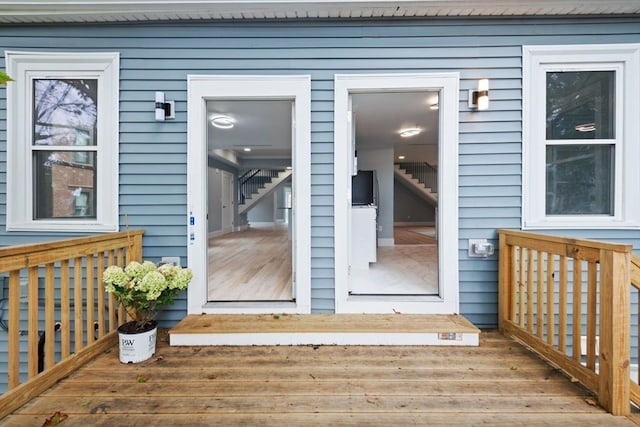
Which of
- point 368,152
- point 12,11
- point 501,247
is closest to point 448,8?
point 501,247

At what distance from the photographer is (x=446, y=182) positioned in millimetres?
2666

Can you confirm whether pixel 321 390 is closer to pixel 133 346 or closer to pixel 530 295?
pixel 133 346

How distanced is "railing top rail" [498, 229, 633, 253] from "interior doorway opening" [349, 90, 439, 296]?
893 millimetres

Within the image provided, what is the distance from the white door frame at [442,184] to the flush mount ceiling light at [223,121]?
3.20m

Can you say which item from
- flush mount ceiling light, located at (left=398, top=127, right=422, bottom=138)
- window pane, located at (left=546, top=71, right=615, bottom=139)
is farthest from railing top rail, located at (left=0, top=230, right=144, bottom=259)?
flush mount ceiling light, located at (left=398, top=127, right=422, bottom=138)

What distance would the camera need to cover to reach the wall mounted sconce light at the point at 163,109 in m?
2.62

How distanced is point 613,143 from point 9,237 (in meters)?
5.59

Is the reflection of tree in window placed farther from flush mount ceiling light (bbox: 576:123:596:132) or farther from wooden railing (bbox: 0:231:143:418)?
flush mount ceiling light (bbox: 576:123:596:132)

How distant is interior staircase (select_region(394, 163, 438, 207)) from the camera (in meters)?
11.4

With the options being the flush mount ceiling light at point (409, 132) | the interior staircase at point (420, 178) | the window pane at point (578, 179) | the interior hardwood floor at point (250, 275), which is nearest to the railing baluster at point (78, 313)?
the interior hardwood floor at point (250, 275)

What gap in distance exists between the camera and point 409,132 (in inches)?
232

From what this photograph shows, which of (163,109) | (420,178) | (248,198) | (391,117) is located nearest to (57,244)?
(163,109)

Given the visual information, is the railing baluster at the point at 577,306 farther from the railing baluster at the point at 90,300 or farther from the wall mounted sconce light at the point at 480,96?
the railing baluster at the point at 90,300

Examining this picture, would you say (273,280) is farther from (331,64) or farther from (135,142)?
(331,64)
